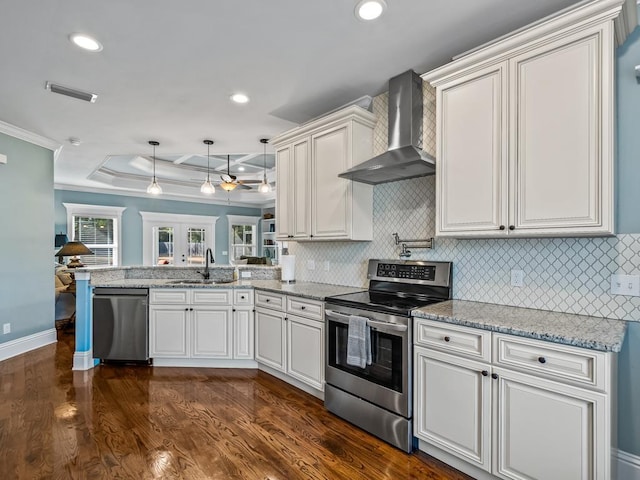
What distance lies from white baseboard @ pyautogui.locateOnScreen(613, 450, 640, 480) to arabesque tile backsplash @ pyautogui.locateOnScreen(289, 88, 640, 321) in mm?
724

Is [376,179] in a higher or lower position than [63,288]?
higher

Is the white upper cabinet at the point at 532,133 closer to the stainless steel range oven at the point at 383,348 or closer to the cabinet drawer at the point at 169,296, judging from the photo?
the stainless steel range oven at the point at 383,348

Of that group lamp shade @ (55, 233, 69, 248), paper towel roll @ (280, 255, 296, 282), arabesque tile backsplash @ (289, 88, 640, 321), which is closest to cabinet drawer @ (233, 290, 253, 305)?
paper towel roll @ (280, 255, 296, 282)

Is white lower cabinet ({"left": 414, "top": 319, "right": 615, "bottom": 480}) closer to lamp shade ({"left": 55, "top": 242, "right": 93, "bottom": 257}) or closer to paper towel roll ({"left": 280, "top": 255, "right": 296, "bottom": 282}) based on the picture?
paper towel roll ({"left": 280, "top": 255, "right": 296, "bottom": 282})

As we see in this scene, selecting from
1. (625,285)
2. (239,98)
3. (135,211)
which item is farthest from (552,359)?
(135,211)

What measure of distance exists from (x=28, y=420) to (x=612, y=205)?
156 inches

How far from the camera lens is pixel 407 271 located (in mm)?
2795

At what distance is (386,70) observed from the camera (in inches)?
106

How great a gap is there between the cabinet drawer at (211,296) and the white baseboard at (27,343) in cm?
238

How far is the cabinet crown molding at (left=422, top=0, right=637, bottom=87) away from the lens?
1.69m

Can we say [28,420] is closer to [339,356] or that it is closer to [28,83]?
[339,356]

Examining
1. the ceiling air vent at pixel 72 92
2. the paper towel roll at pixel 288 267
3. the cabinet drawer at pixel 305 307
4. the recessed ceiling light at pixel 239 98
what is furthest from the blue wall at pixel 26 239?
the cabinet drawer at pixel 305 307

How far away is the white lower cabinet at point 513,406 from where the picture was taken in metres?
1.50

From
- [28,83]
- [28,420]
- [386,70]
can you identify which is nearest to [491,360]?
[386,70]
